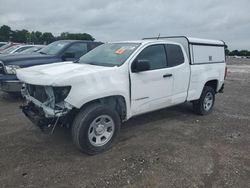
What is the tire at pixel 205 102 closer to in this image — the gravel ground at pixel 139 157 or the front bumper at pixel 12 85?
the gravel ground at pixel 139 157

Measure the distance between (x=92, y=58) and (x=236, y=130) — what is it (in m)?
3.37

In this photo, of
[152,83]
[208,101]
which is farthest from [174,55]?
[208,101]

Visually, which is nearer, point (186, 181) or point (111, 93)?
point (186, 181)

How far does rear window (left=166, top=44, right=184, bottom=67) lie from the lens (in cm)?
488

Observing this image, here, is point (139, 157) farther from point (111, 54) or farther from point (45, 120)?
point (111, 54)

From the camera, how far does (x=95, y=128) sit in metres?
3.71

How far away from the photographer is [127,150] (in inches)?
154

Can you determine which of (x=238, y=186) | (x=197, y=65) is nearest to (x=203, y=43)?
(x=197, y=65)

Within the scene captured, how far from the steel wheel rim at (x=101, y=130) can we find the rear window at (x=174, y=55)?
1847 millimetres

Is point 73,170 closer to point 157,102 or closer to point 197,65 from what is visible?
point 157,102

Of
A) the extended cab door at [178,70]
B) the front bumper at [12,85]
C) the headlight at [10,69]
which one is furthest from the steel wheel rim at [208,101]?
the headlight at [10,69]

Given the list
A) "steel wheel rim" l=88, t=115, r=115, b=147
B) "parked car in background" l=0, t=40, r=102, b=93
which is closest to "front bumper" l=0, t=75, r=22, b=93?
"parked car in background" l=0, t=40, r=102, b=93

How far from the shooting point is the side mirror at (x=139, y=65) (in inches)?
158

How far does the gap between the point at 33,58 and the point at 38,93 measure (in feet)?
11.0
